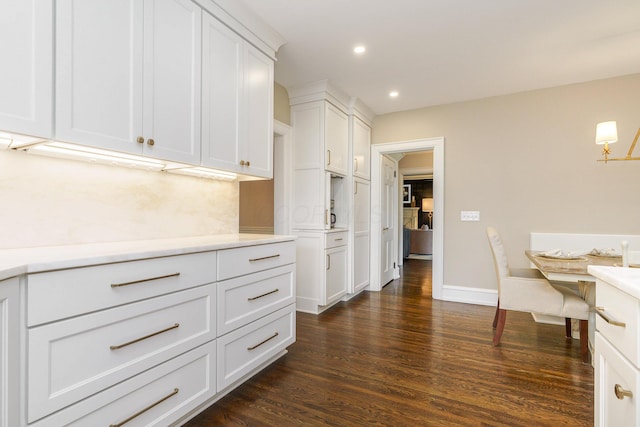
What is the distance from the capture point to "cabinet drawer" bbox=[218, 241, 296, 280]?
5.82 ft

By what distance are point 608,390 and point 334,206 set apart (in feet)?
10.9

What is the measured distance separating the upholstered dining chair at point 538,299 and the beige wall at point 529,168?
1297mm

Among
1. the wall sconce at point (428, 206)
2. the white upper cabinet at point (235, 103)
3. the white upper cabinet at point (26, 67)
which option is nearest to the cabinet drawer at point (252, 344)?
the white upper cabinet at point (235, 103)

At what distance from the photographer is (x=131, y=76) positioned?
1.52 metres

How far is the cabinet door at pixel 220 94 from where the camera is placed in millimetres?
1945

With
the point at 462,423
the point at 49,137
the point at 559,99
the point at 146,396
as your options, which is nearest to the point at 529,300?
the point at 462,423

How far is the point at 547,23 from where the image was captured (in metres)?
2.44

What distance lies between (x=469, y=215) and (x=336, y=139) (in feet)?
6.63

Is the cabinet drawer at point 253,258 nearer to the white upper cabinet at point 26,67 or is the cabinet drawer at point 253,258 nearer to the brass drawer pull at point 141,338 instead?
the brass drawer pull at point 141,338

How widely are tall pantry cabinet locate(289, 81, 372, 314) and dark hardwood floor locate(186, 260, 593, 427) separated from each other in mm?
489

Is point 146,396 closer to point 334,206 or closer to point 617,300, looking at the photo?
point 617,300

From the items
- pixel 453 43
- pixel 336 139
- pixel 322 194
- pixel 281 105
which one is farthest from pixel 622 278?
pixel 281 105

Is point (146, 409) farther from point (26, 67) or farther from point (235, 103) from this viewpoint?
point (235, 103)

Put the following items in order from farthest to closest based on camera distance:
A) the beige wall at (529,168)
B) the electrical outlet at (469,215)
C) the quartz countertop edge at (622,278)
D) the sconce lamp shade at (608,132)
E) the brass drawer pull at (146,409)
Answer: the electrical outlet at (469,215), the beige wall at (529,168), the sconce lamp shade at (608,132), the brass drawer pull at (146,409), the quartz countertop edge at (622,278)
